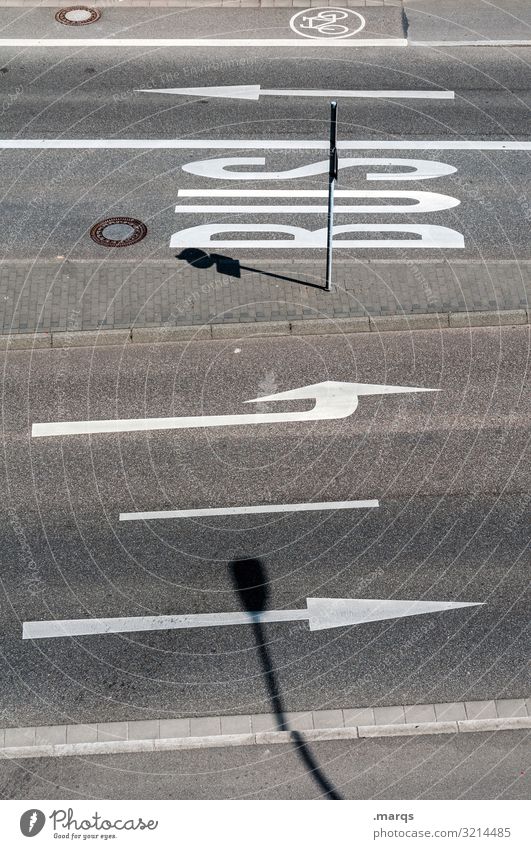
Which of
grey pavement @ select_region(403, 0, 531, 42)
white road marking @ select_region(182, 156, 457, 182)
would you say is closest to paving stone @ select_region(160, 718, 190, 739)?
white road marking @ select_region(182, 156, 457, 182)

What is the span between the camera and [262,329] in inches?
759

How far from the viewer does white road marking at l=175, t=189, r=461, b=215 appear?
71.7ft

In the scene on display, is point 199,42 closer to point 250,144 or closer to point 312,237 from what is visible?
point 250,144

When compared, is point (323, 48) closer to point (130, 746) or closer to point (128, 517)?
point (128, 517)

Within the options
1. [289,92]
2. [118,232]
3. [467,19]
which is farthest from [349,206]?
[467,19]

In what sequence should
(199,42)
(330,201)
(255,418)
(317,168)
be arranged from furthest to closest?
(199,42), (317,168), (330,201), (255,418)

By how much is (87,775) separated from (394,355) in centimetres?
928

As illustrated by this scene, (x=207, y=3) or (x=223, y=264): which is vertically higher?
(x=207, y=3)

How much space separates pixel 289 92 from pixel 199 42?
10.4ft

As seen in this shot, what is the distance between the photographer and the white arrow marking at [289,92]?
24.6 meters

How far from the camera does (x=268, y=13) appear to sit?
2709 cm

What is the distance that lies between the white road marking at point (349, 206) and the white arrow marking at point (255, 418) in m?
5.41

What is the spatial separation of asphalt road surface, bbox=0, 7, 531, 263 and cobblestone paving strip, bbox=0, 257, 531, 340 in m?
0.52

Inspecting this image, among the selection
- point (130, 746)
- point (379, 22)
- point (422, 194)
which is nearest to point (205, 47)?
point (379, 22)
